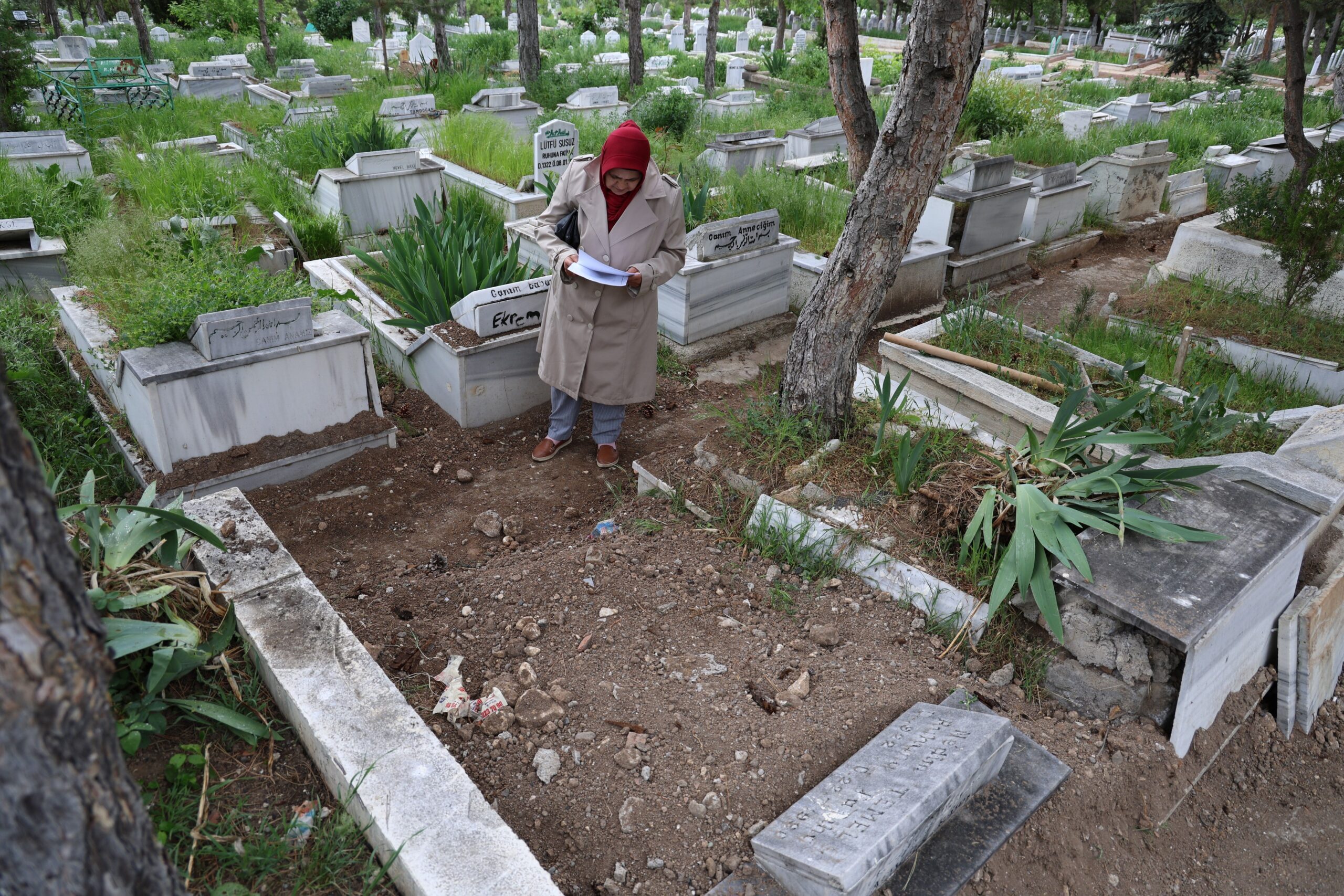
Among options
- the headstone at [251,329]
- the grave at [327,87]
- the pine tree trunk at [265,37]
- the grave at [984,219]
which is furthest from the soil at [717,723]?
the pine tree trunk at [265,37]

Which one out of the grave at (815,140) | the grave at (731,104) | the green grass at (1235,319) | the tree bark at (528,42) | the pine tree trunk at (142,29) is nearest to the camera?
the green grass at (1235,319)

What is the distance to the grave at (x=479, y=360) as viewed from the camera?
4562 millimetres

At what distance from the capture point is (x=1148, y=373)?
15.2 feet

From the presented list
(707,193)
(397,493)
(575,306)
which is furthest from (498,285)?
(707,193)

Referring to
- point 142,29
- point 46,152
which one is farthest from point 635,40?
point 142,29

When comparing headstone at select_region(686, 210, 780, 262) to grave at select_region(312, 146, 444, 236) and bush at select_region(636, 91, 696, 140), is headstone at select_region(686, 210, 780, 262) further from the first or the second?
bush at select_region(636, 91, 696, 140)

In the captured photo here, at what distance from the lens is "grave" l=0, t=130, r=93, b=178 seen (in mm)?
6922

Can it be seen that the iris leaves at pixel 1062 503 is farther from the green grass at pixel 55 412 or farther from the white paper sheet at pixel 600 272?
the green grass at pixel 55 412

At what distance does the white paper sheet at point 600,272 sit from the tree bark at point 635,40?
Result: 9835 millimetres

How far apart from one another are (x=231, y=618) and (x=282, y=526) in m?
1.56

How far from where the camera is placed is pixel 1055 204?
7.96 m

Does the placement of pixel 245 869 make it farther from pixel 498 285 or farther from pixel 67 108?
pixel 67 108

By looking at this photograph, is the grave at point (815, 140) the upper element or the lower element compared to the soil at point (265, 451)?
upper

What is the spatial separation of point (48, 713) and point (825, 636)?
2.20 m
